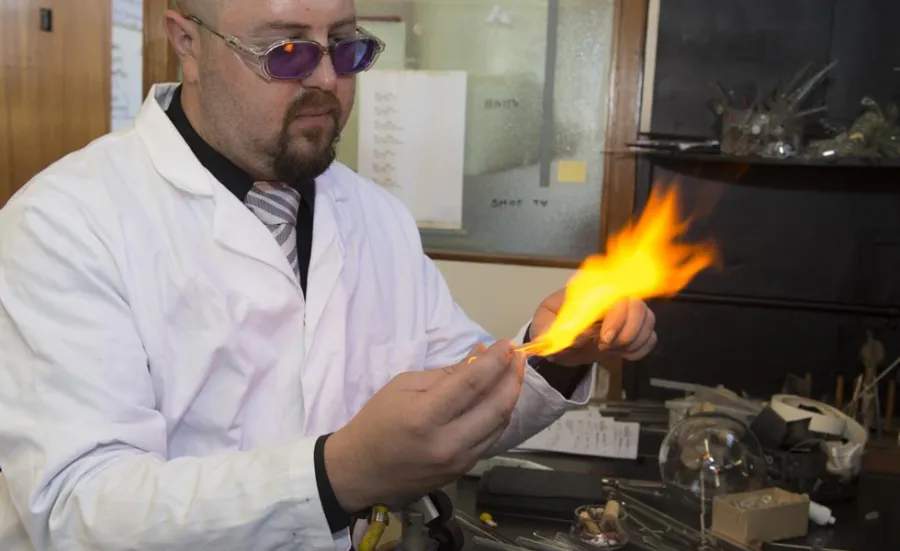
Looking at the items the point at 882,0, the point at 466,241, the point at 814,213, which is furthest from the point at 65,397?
the point at 882,0

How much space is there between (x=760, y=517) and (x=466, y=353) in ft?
2.18

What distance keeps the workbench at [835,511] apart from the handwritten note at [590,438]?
0.02m

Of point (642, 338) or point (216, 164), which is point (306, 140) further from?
point (642, 338)

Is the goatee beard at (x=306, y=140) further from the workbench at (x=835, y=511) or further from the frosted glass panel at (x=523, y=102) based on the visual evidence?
the frosted glass panel at (x=523, y=102)

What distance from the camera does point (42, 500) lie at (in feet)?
4.13

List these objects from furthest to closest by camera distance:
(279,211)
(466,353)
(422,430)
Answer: (466,353)
(279,211)
(422,430)

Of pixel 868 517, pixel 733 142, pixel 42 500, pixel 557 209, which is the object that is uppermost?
pixel 733 142

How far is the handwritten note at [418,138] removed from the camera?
312cm

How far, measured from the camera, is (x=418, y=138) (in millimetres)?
3156

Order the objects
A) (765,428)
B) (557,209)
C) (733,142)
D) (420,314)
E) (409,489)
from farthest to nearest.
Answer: (557,209) → (733,142) → (765,428) → (420,314) → (409,489)

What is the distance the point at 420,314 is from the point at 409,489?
73cm

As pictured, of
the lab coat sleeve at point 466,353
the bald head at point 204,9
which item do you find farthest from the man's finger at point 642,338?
the bald head at point 204,9

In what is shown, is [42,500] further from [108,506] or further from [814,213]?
[814,213]

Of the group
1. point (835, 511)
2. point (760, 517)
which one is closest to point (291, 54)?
point (760, 517)
